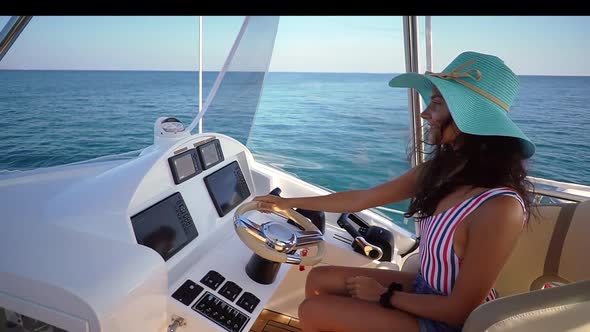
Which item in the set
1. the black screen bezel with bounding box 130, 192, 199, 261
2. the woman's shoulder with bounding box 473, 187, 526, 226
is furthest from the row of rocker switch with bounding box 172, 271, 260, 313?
the woman's shoulder with bounding box 473, 187, 526, 226

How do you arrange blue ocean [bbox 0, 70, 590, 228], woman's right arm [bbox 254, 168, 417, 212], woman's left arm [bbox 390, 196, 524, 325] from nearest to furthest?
woman's left arm [bbox 390, 196, 524, 325] → woman's right arm [bbox 254, 168, 417, 212] → blue ocean [bbox 0, 70, 590, 228]

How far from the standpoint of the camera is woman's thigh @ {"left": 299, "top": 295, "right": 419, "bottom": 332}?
3.35 feet

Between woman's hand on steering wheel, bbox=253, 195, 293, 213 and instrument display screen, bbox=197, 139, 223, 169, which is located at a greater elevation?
instrument display screen, bbox=197, 139, 223, 169

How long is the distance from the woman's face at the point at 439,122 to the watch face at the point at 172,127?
1097mm

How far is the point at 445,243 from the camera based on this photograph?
1006mm

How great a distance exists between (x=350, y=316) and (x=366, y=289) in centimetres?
11

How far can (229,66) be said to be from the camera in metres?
2.06

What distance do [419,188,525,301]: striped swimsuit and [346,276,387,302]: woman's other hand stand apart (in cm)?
14

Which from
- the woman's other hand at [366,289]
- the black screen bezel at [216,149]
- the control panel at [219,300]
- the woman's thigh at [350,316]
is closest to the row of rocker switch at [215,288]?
the control panel at [219,300]

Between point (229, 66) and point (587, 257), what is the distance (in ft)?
5.68

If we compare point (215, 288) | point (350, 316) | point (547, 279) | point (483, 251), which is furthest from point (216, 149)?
point (547, 279)

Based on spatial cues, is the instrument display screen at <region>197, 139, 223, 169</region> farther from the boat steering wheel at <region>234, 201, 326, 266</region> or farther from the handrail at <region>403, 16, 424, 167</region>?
the handrail at <region>403, 16, 424, 167</region>

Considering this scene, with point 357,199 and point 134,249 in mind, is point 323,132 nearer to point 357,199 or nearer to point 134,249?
point 357,199
